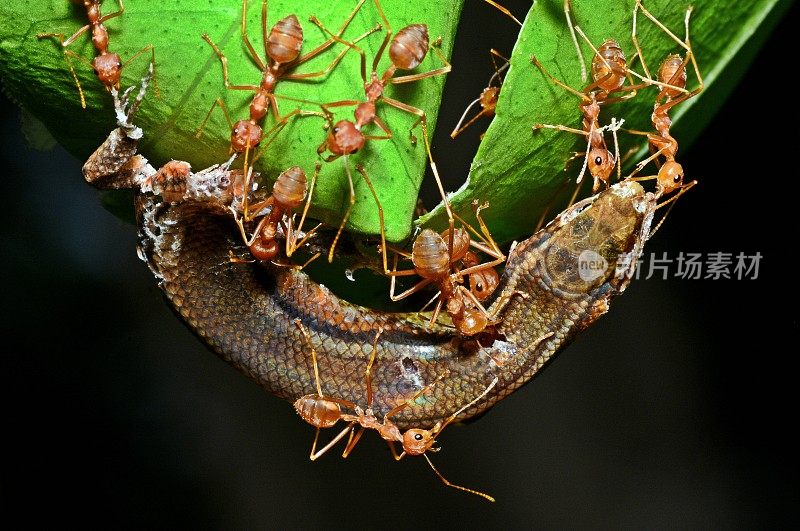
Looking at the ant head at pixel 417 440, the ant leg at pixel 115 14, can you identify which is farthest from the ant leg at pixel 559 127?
the ant head at pixel 417 440

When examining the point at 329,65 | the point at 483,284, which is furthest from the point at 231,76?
the point at 483,284

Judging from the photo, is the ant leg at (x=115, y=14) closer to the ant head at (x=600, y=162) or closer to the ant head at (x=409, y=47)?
the ant head at (x=409, y=47)

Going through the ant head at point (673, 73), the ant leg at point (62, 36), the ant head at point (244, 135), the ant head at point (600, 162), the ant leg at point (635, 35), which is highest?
the ant head at point (673, 73)

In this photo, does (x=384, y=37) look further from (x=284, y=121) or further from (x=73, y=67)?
(x=73, y=67)

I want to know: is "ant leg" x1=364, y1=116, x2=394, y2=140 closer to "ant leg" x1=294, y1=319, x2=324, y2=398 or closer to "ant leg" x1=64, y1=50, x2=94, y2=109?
"ant leg" x1=64, y1=50, x2=94, y2=109

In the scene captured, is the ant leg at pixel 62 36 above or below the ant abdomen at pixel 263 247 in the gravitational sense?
above

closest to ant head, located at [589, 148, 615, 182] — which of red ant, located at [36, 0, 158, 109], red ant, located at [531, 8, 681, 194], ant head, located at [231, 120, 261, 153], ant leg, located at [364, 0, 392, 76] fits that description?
red ant, located at [531, 8, 681, 194]
